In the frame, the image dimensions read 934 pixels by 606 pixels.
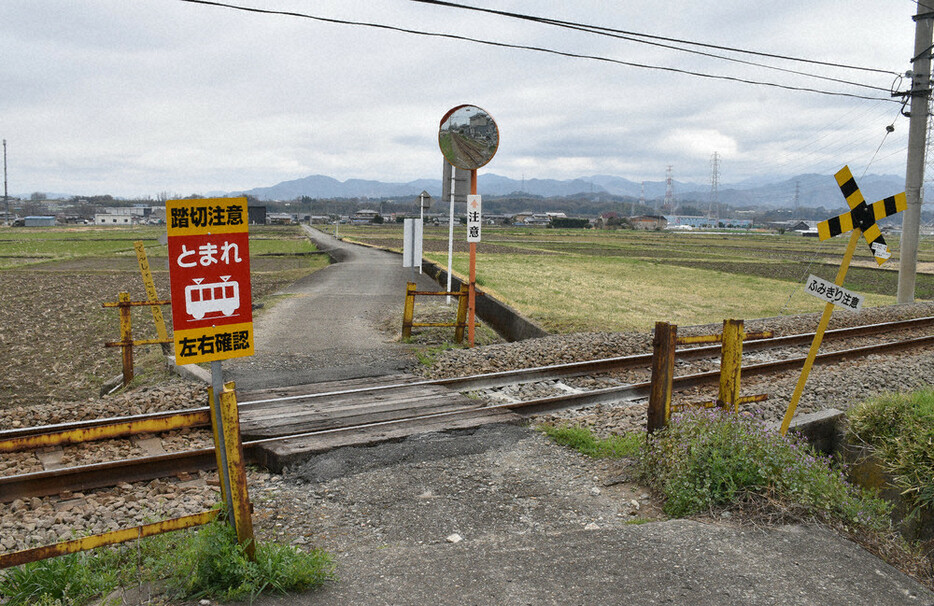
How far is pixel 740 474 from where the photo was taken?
4.68 metres

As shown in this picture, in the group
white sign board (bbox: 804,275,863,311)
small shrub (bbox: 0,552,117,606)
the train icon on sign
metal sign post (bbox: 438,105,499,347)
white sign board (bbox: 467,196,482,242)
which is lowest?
small shrub (bbox: 0,552,117,606)

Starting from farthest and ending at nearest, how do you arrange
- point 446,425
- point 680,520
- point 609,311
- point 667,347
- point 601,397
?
point 609,311 → point 601,397 → point 446,425 → point 667,347 → point 680,520

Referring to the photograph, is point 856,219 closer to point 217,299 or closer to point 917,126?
point 217,299

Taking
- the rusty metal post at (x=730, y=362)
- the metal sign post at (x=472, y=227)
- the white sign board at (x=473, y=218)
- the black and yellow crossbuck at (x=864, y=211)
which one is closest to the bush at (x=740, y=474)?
the rusty metal post at (x=730, y=362)

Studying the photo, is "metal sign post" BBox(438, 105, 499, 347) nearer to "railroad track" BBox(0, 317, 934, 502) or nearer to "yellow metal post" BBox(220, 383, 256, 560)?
"railroad track" BBox(0, 317, 934, 502)

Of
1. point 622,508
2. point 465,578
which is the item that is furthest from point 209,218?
point 622,508

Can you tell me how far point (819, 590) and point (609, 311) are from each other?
12.8m

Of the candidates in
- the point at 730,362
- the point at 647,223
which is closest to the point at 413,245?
the point at 730,362

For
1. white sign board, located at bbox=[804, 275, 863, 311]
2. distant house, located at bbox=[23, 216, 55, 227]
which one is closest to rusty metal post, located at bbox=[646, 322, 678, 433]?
white sign board, located at bbox=[804, 275, 863, 311]

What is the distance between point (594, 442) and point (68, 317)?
49.1 ft

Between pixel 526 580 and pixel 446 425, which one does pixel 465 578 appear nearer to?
pixel 526 580

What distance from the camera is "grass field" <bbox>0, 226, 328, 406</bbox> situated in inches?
411

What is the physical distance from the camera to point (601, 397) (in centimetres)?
787

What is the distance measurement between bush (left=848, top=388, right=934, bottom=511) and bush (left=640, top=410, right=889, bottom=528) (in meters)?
0.29
